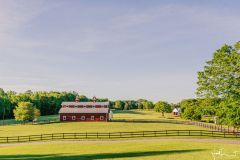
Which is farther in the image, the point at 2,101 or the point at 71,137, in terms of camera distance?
the point at 2,101

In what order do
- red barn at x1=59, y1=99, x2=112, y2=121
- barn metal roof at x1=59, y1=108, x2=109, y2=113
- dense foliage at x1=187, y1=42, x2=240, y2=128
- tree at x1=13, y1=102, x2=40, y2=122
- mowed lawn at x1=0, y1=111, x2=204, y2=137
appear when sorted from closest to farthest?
1. dense foliage at x1=187, y1=42, x2=240, y2=128
2. mowed lawn at x1=0, y1=111, x2=204, y2=137
3. tree at x1=13, y1=102, x2=40, y2=122
4. red barn at x1=59, y1=99, x2=112, y2=121
5. barn metal roof at x1=59, y1=108, x2=109, y2=113

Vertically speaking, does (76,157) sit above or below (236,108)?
below

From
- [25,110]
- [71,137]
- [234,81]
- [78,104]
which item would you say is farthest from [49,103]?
[234,81]

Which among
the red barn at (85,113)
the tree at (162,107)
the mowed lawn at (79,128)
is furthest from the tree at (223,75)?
the tree at (162,107)

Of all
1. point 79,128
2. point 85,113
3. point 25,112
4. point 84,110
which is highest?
point 84,110

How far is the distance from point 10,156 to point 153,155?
46.8ft

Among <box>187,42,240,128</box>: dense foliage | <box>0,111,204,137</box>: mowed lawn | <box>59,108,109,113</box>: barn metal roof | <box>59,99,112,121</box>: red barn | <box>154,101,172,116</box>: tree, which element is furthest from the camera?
<box>154,101,172,116</box>: tree

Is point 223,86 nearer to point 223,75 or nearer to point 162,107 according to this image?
point 223,75

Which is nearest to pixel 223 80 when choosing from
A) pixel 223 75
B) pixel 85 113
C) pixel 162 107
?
pixel 223 75

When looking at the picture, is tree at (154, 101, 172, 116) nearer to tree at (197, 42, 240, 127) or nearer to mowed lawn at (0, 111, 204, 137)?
mowed lawn at (0, 111, 204, 137)

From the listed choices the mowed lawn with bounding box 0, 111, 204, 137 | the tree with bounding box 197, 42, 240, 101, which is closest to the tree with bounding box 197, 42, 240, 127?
the tree with bounding box 197, 42, 240, 101

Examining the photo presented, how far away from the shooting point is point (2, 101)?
123562 mm

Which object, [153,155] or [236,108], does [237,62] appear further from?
[153,155]

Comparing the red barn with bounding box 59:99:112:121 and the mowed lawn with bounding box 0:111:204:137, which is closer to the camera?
the mowed lawn with bounding box 0:111:204:137
